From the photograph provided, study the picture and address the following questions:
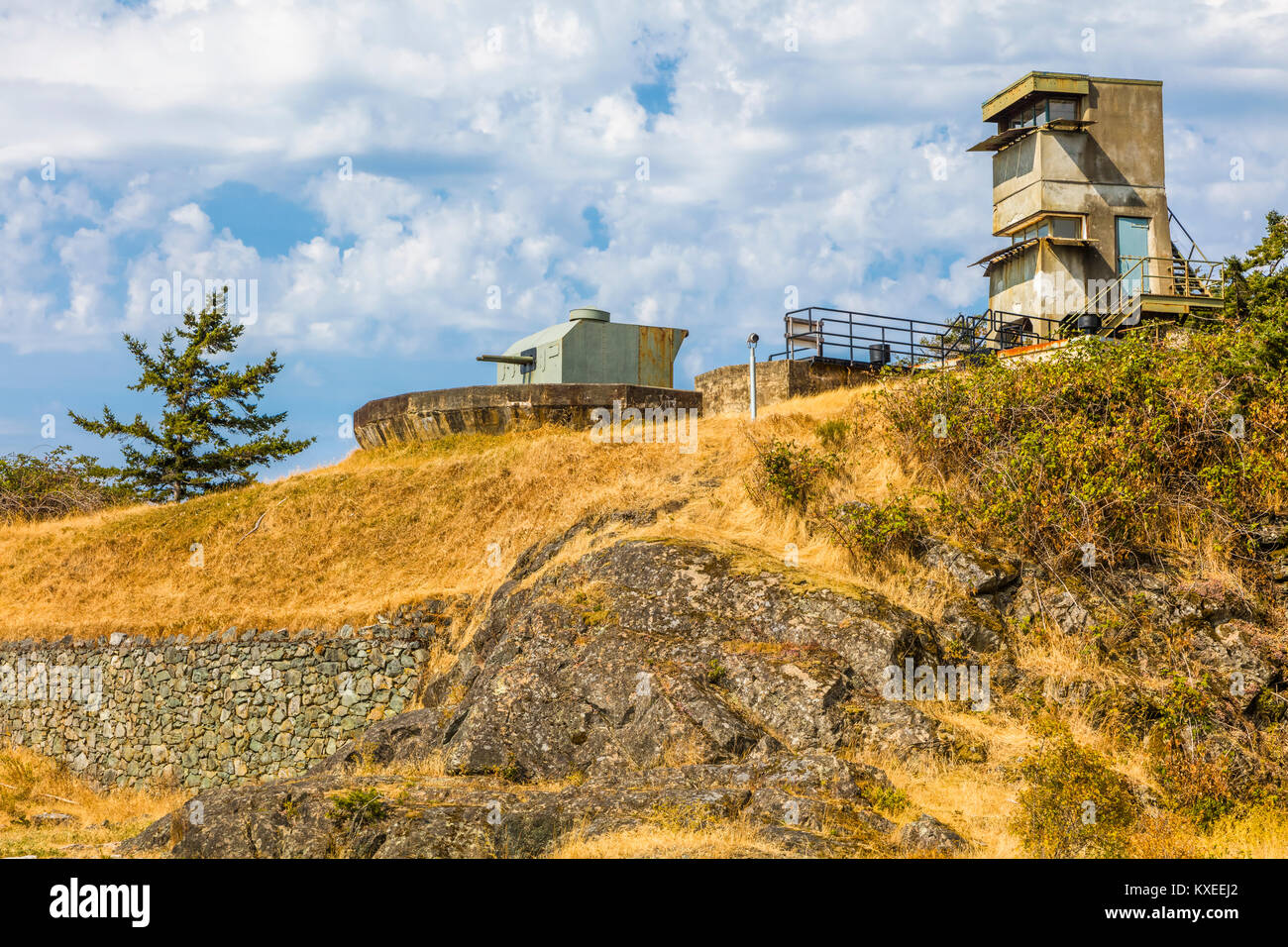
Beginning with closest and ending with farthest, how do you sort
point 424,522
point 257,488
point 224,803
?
1. point 224,803
2. point 424,522
3. point 257,488

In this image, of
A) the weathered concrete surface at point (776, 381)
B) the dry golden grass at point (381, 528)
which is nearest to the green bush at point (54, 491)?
the dry golden grass at point (381, 528)

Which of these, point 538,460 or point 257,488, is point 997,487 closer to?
point 538,460

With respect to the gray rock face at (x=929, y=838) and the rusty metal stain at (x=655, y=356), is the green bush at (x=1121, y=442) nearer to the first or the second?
the gray rock face at (x=929, y=838)

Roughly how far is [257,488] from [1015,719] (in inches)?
797

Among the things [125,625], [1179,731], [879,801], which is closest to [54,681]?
[125,625]

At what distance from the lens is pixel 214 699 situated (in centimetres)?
1811

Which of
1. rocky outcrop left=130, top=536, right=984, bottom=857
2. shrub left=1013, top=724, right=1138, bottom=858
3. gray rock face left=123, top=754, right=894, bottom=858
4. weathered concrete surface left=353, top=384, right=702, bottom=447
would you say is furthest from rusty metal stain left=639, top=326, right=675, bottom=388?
shrub left=1013, top=724, right=1138, bottom=858

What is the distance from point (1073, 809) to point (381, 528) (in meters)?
15.9

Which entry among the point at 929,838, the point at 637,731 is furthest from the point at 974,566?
the point at 929,838

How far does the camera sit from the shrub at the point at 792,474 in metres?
15.1

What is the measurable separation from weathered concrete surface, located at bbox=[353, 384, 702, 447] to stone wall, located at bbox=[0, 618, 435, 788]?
350 inches

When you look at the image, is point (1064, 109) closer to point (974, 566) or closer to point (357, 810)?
point (974, 566)

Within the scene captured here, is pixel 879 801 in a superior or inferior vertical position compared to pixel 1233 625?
inferior

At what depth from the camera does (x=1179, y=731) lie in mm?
11109
